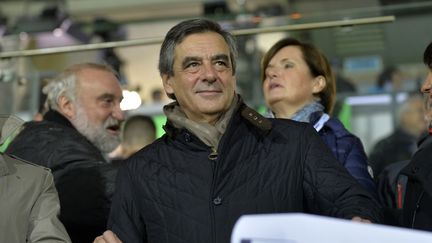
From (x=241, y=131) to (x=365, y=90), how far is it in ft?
14.8

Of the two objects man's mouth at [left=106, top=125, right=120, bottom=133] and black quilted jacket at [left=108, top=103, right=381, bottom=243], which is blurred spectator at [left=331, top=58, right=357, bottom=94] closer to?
man's mouth at [left=106, top=125, right=120, bottom=133]

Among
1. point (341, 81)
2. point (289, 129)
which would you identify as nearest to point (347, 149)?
point (289, 129)

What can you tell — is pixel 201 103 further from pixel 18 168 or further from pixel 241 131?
pixel 18 168

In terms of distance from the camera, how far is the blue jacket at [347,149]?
435cm

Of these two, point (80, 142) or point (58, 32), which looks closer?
point (80, 142)

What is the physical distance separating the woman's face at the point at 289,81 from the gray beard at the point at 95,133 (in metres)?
0.96

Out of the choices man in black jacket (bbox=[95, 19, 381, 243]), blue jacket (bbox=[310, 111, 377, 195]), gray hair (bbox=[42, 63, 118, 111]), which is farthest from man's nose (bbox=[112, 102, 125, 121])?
man in black jacket (bbox=[95, 19, 381, 243])

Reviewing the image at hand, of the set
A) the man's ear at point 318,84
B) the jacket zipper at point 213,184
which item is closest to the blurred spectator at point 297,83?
the man's ear at point 318,84

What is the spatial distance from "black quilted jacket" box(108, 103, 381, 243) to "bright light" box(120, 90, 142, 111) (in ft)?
12.1

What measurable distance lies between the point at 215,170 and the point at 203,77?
427mm

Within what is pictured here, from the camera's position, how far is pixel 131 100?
24.6 ft

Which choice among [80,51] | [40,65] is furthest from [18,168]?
[40,65]

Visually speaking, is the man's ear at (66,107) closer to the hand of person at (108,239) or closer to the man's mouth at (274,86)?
the man's mouth at (274,86)

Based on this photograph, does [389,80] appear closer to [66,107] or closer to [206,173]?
[66,107]
